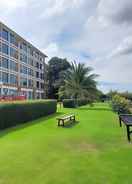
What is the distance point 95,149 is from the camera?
7605 millimetres

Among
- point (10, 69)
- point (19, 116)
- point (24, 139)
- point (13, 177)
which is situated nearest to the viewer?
point (13, 177)

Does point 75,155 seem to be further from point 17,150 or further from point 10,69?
point 10,69

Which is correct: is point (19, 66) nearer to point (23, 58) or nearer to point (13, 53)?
point (23, 58)

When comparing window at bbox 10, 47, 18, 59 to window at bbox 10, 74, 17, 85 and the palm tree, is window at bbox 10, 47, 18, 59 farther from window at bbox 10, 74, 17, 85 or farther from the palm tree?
the palm tree

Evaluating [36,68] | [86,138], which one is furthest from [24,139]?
[36,68]

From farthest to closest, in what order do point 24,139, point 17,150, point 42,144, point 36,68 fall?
point 36,68 < point 24,139 < point 42,144 < point 17,150

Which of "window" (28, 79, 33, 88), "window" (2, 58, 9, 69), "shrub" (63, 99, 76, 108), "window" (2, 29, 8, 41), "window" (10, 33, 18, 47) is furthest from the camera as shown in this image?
"window" (28, 79, 33, 88)

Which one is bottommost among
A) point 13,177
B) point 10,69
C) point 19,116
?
point 13,177

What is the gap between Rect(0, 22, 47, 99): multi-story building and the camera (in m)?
48.7

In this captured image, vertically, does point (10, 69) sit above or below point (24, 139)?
above

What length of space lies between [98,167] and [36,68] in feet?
214

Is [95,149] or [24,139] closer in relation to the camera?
[95,149]

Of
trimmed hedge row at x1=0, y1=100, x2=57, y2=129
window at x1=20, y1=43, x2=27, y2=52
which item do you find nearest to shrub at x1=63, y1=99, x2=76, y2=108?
trimmed hedge row at x1=0, y1=100, x2=57, y2=129

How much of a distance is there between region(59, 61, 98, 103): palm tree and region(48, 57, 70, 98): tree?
29.9 m
